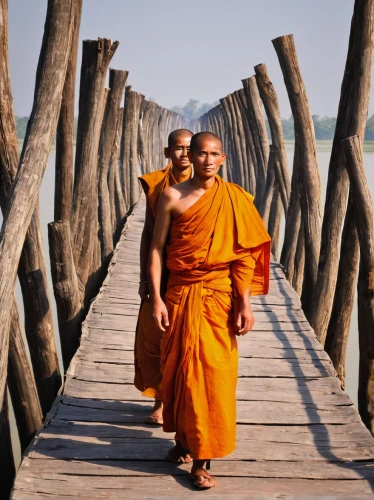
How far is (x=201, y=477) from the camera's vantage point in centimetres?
314

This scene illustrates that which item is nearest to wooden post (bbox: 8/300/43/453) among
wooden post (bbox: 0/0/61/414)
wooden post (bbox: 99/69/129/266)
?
wooden post (bbox: 0/0/61/414)

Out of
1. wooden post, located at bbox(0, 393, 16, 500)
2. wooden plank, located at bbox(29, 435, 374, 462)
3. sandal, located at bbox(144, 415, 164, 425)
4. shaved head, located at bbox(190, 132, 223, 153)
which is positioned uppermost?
shaved head, located at bbox(190, 132, 223, 153)

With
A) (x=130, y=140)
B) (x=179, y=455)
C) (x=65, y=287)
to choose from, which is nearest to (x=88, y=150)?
(x=65, y=287)

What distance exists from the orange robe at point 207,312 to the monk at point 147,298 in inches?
13.6

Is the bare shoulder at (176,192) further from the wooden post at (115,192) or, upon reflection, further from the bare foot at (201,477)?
the wooden post at (115,192)

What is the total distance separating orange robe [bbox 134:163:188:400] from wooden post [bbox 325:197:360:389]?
4.57ft

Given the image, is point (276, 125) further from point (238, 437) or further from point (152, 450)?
point (152, 450)

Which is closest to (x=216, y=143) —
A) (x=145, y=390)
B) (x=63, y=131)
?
(x=145, y=390)

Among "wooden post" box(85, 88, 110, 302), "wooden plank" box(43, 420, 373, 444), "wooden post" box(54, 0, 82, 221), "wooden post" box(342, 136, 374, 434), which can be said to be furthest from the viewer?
"wooden post" box(85, 88, 110, 302)

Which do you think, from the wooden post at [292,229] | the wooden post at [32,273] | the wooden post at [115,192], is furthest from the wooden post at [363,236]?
the wooden post at [115,192]

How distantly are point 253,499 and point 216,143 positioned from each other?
1.40 meters

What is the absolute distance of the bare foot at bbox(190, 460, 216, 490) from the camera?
3.12 meters

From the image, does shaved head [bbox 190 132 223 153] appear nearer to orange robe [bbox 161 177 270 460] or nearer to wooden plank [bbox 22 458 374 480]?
orange robe [bbox 161 177 270 460]

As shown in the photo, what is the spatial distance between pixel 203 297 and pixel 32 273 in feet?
4.34
